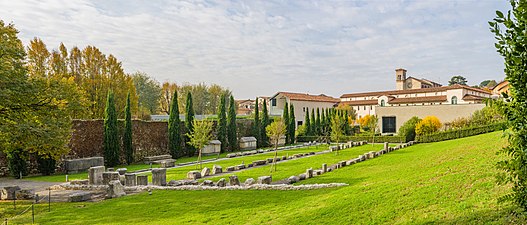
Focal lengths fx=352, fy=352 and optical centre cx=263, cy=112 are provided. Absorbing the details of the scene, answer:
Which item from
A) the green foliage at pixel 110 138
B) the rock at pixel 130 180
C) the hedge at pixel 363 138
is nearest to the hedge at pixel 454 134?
the hedge at pixel 363 138

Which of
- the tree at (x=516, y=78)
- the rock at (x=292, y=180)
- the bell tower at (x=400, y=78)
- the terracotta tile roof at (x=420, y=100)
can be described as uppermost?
the bell tower at (x=400, y=78)

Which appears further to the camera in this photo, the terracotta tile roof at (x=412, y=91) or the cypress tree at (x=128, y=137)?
the terracotta tile roof at (x=412, y=91)

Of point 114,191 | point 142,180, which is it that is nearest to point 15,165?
point 142,180

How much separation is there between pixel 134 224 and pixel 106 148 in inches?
765

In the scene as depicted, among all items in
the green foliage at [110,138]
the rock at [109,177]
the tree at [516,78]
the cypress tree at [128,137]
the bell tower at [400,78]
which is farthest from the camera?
the bell tower at [400,78]

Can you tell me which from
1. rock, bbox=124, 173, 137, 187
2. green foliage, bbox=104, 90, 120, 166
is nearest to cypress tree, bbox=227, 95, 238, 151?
green foliage, bbox=104, 90, 120, 166

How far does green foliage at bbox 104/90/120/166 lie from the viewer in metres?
28.5

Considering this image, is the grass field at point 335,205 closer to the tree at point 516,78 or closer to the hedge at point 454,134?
the tree at point 516,78

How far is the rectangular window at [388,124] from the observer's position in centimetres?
5253

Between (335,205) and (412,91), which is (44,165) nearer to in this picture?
(335,205)

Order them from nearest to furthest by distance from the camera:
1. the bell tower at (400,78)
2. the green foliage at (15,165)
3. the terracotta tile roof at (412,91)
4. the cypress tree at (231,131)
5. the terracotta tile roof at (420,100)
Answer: the green foliage at (15,165) → the cypress tree at (231,131) → the terracotta tile roof at (412,91) → the terracotta tile roof at (420,100) → the bell tower at (400,78)

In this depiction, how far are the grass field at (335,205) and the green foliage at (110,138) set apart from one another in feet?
42.6

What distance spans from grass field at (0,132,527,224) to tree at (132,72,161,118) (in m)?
51.6

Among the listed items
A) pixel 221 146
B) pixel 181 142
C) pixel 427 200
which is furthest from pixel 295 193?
pixel 221 146
